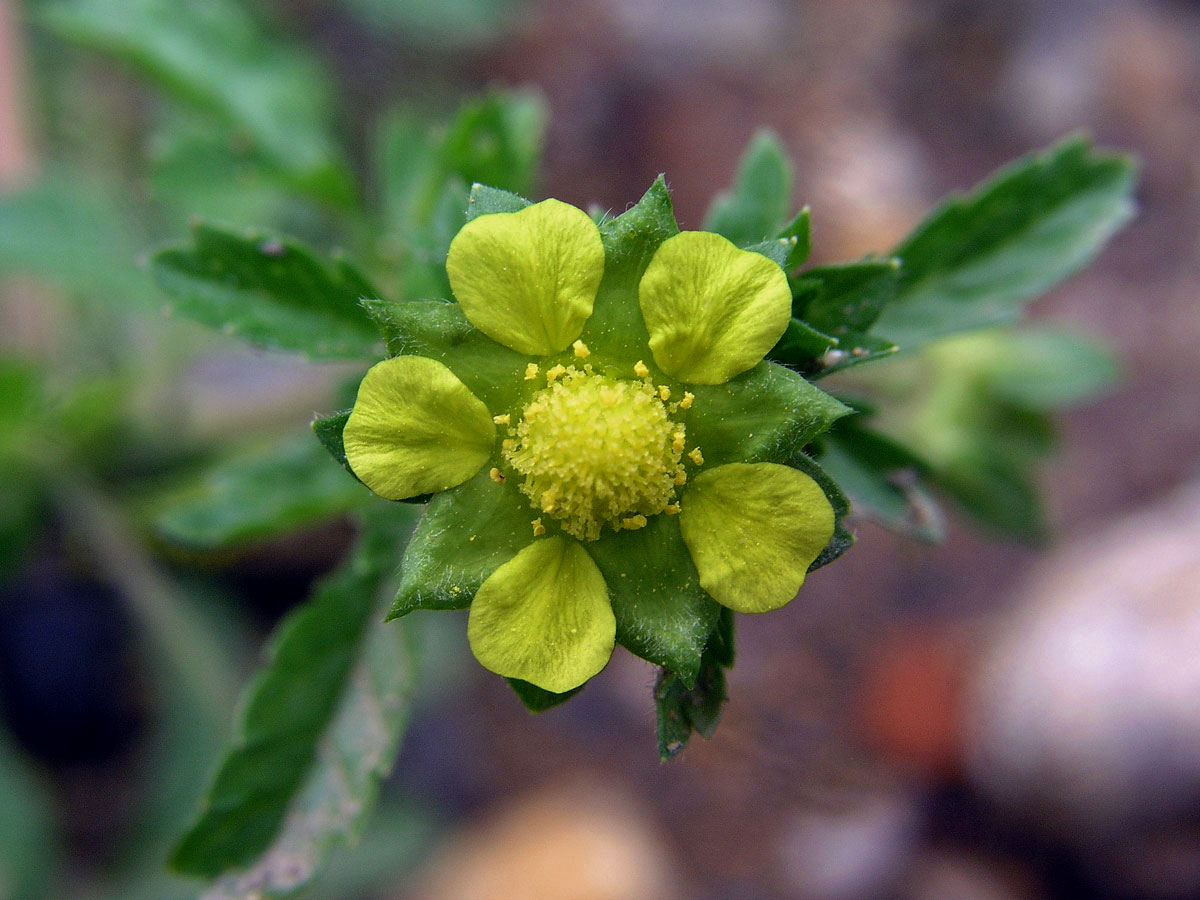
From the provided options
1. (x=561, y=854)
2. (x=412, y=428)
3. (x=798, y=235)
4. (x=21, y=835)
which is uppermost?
(x=798, y=235)

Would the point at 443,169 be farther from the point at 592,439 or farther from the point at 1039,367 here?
the point at 1039,367

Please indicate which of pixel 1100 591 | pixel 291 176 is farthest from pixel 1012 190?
pixel 1100 591

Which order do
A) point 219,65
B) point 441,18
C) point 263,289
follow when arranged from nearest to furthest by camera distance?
point 263,289 < point 219,65 < point 441,18

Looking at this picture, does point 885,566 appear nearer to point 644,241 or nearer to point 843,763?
point 843,763

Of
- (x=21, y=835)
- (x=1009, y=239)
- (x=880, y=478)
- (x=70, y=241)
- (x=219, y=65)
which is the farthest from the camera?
(x=21, y=835)

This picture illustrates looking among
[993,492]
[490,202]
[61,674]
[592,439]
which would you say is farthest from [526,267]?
[61,674]

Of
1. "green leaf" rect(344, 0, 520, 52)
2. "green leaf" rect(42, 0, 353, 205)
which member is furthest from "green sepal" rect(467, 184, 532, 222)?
"green leaf" rect(344, 0, 520, 52)

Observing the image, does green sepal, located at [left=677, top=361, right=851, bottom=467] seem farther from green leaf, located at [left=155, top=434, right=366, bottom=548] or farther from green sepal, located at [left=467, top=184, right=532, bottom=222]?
green leaf, located at [left=155, top=434, right=366, bottom=548]
